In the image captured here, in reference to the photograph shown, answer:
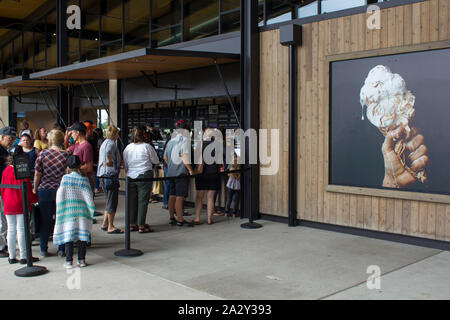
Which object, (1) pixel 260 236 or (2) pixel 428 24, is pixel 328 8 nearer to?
(2) pixel 428 24

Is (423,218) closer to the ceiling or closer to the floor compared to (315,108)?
closer to the floor

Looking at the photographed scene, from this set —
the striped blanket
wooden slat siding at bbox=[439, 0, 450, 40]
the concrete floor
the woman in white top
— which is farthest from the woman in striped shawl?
wooden slat siding at bbox=[439, 0, 450, 40]

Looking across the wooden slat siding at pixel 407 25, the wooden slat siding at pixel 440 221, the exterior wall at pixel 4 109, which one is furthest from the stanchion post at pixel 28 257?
the exterior wall at pixel 4 109

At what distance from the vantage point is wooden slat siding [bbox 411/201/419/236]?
23.3 ft

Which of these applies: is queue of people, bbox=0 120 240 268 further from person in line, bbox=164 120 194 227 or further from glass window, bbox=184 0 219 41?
glass window, bbox=184 0 219 41

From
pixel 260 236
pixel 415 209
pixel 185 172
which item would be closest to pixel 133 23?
pixel 185 172

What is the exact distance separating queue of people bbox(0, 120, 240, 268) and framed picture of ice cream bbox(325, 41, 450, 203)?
7.41 ft

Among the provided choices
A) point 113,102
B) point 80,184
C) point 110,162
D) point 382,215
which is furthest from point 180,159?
point 113,102

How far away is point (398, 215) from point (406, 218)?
0.43ft

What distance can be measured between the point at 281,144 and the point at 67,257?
440 cm

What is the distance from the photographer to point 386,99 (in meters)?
7.38

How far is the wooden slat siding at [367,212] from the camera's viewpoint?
7668 mm

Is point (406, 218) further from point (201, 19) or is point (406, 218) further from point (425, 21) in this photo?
point (201, 19)

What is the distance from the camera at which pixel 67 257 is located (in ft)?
19.9
